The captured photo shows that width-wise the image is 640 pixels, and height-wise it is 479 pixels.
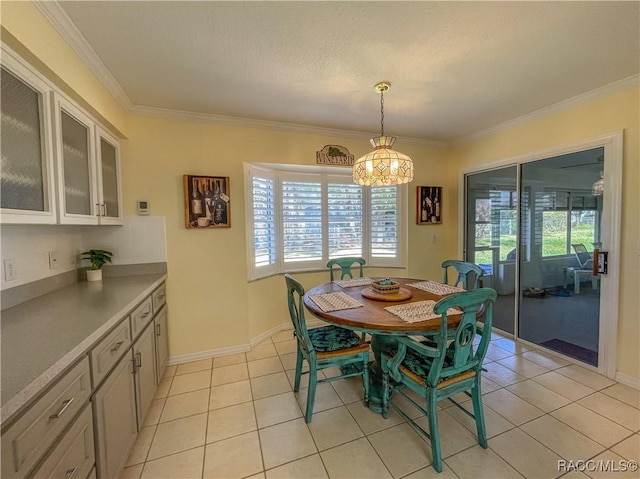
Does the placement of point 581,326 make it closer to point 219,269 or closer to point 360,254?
point 360,254

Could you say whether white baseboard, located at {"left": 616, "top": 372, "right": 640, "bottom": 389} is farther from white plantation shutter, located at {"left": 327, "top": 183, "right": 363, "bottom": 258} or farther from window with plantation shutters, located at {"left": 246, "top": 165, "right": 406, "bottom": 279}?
white plantation shutter, located at {"left": 327, "top": 183, "right": 363, "bottom": 258}

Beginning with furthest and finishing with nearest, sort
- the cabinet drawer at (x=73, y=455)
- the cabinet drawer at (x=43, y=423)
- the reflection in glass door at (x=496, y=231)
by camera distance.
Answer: the reflection in glass door at (x=496, y=231)
the cabinet drawer at (x=73, y=455)
the cabinet drawer at (x=43, y=423)

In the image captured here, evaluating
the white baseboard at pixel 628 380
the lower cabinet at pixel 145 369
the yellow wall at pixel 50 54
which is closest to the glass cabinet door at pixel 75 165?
the yellow wall at pixel 50 54

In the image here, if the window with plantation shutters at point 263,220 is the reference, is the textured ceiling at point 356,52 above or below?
above

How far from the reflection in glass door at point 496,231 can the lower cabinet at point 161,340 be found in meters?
3.63

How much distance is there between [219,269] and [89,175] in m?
1.32

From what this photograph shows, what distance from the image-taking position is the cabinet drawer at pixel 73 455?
90 cm

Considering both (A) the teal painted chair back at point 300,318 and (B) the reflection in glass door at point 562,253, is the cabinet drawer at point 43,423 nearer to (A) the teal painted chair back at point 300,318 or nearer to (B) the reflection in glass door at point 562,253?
(A) the teal painted chair back at point 300,318

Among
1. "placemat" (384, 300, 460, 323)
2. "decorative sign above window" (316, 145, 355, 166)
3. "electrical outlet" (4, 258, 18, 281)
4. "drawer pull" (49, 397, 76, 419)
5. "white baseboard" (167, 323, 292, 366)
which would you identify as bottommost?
"white baseboard" (167, 323, 292, 366)

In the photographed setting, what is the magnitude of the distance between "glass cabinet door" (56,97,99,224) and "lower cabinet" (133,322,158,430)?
866 mm

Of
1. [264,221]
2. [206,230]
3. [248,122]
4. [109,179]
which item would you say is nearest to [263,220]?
[264,221]

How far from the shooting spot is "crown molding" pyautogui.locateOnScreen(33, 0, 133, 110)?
135cm

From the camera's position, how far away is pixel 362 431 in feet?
5.90

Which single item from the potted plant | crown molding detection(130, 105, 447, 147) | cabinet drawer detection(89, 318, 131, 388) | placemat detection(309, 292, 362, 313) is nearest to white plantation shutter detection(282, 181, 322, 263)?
crown molding detection(130, 105, 447, 147)
